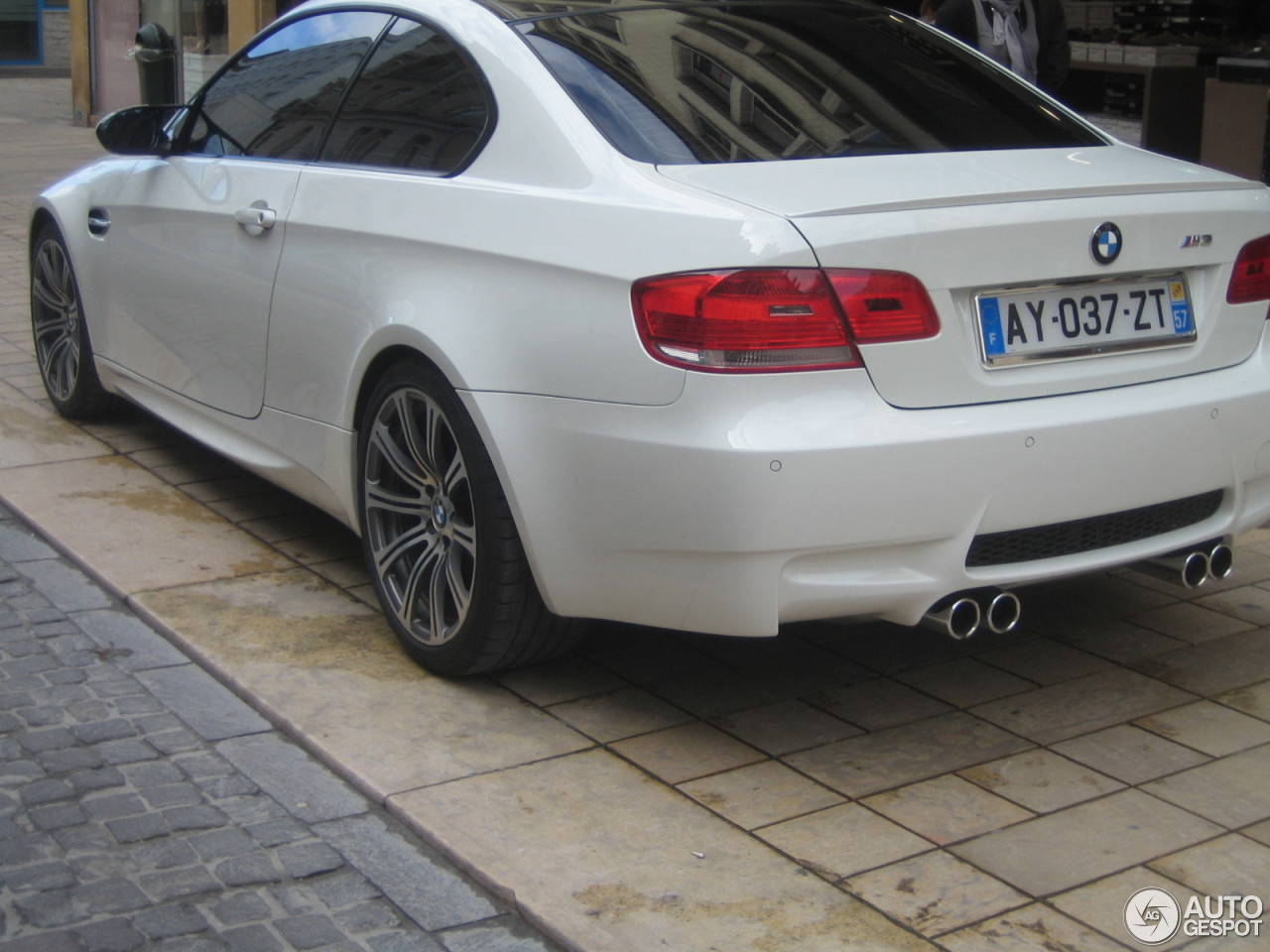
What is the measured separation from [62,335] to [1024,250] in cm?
408

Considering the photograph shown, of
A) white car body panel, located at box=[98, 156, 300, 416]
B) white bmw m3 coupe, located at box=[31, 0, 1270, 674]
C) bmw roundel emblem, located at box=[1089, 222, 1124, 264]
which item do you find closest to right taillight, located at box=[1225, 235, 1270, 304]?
white bmw m3 coupe, located at box=[31, 0, 1270, 674]

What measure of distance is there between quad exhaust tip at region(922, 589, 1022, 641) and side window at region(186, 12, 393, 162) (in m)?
2.15

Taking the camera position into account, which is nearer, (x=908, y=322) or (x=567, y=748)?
(x=908, y=322)

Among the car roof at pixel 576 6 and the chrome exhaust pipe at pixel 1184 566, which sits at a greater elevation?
the car roof at pixel 576 6

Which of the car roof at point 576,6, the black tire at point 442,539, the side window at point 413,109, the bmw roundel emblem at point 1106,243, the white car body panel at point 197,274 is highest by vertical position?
the car roof at point 576,6

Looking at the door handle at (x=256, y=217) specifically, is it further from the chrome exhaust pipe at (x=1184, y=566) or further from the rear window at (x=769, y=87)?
the chrome exhaust pipe at (x=1184, y=566)

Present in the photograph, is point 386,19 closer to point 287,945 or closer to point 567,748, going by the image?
point 567,748

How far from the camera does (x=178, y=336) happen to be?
514 cm

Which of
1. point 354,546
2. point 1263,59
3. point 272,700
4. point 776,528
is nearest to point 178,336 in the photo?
point 354,546

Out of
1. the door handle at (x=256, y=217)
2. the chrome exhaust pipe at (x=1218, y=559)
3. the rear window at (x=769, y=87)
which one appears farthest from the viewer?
the door handle at (x=256, y=217)

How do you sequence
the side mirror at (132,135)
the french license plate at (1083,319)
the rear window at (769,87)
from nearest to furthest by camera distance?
the french license plate at (1083,319), the rear window at (769,87), the side mirror at (132,135)

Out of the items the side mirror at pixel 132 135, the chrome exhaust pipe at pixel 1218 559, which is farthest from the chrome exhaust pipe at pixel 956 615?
the side mirror at pixel 132 135

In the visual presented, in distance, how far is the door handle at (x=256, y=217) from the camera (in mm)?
4520

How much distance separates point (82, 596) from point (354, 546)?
2.73ft
